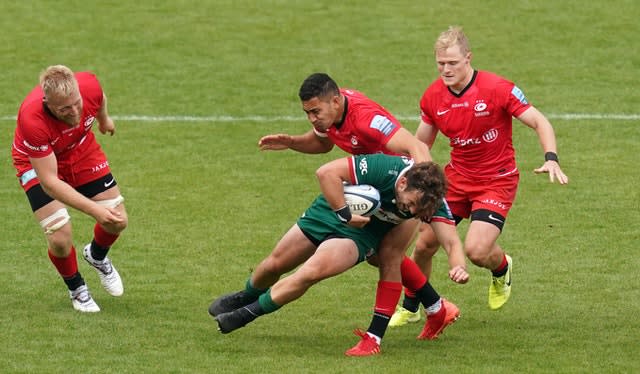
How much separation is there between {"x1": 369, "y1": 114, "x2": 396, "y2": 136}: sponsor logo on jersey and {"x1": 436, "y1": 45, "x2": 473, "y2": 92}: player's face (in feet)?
2.98

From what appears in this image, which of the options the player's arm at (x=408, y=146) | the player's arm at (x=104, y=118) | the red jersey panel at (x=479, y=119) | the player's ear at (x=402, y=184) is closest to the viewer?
the player's ear at (x=402, y=184)

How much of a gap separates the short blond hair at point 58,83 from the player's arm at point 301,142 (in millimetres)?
1640

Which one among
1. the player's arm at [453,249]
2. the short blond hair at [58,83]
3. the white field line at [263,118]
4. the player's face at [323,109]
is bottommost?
the white field line at [263,118]

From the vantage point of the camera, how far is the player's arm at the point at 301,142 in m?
10.8

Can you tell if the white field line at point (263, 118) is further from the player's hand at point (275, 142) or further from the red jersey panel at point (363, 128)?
the red jersey panel at point (363, 128)

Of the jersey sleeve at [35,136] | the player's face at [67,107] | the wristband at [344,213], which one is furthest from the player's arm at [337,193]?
the jersey sleeve at [35,136]

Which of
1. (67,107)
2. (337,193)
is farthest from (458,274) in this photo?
(67,107)

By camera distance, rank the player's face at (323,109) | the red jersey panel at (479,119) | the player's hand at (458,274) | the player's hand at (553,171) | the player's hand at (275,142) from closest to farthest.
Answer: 1. the player's hand at (458,274)
2. the player's hand at (553,171)
3. the player's face at (323,109)
4. the red jersey panel at (479,119)
5. the player's hand at (275,142)

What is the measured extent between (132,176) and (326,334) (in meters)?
5.38

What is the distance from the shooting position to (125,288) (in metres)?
11.7

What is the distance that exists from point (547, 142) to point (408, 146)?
1156mm

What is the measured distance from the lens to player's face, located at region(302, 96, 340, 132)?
32.7 feet

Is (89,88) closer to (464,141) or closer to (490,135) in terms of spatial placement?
(464,141)

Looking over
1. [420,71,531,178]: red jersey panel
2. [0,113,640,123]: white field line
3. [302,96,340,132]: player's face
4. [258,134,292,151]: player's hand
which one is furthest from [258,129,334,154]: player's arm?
[0,113,640,123]: white field line
